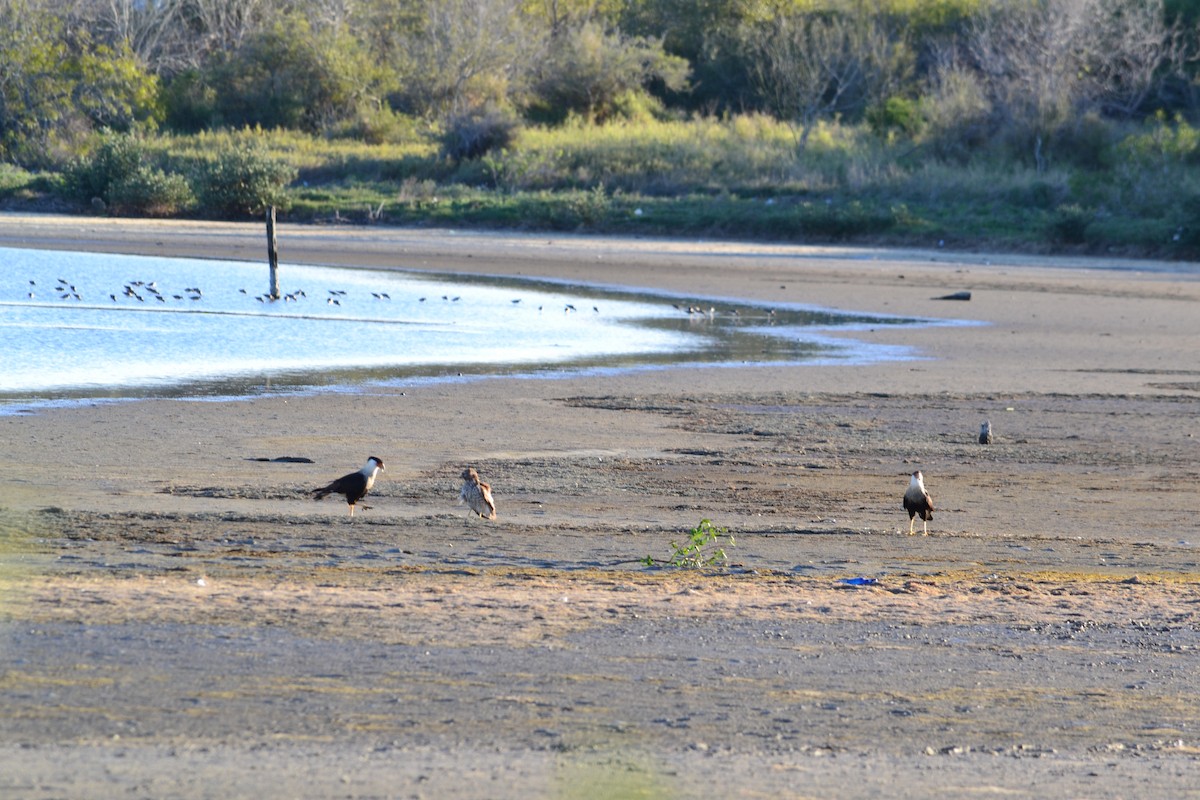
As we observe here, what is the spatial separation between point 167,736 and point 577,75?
49790mm

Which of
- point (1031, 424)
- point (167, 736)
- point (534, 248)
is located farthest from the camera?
point (534, 248)

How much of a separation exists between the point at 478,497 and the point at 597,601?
1832 millimetres

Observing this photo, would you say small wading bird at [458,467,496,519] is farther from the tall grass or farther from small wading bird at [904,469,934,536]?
the tall grass

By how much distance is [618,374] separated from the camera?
15.9 meters

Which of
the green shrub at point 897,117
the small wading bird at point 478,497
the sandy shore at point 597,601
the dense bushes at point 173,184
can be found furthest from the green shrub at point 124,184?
the small wading bird at point 478,497

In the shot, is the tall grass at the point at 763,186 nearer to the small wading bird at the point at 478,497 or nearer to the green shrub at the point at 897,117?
the green shrub at the point at 897,117

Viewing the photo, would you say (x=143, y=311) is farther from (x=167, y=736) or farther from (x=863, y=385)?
(x=167, y=736)

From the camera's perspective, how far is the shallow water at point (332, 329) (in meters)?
15.3

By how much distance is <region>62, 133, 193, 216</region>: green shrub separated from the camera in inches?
1597

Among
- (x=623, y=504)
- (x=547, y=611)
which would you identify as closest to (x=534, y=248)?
(x=623, y=504)

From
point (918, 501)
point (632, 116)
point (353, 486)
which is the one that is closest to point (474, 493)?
point (353, 486)

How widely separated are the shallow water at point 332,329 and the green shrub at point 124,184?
12391 millimetres

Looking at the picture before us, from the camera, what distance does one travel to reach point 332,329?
19.7 meters

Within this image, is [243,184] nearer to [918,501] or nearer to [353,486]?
[353,486]
